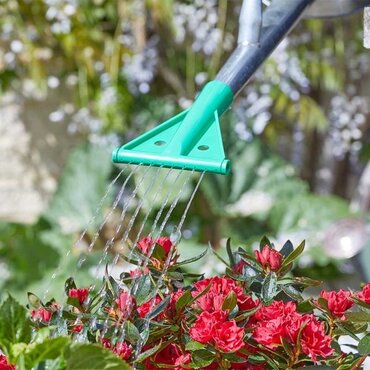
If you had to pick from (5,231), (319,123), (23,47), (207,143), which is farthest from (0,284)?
(207,143)

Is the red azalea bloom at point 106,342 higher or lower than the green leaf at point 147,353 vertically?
lower

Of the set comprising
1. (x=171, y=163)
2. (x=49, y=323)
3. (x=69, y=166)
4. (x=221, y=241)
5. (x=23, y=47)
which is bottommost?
(x=221, y=241)

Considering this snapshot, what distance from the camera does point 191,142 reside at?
111 centimetres

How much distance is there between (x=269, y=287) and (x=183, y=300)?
12 centimetres

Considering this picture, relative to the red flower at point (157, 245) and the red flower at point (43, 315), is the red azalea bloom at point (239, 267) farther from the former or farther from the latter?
the red flower at point (43, 315)

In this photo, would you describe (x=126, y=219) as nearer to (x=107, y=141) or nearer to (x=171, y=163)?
(x=107, y=141)

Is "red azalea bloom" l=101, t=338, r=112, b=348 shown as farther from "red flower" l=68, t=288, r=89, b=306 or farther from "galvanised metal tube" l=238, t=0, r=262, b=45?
"galvanised metal tube" l=238, t=0, r=262, b=45

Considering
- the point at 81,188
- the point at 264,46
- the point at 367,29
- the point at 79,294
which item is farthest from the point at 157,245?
the point at 81,188

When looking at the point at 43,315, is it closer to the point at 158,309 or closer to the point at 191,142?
the point at 158,309

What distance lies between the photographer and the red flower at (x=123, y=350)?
3.24 ft

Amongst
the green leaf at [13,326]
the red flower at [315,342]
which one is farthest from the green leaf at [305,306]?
the green leaf at [13,326]

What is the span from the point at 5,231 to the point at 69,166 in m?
0.39

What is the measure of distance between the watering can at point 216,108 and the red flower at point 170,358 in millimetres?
209

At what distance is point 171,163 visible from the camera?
109 centimetres
